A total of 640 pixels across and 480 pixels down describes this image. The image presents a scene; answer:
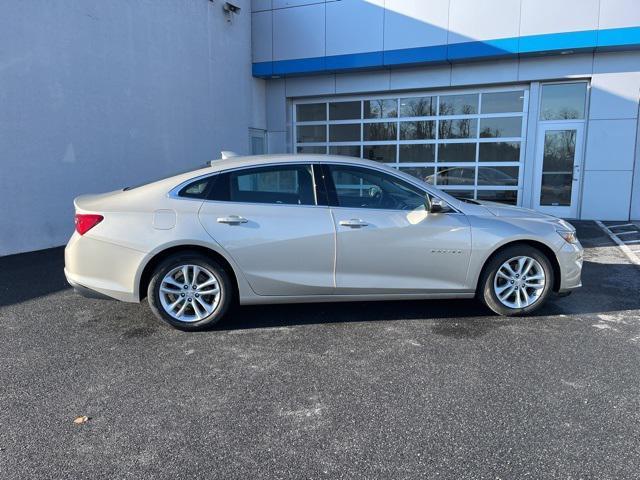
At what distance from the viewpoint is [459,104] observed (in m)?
12.1

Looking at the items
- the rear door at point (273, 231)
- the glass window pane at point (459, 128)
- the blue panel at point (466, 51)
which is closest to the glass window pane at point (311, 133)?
the blue panel at point (466, 51)

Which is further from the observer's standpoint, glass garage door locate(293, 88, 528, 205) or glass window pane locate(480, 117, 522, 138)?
glass garage door locate(293, 88, 528, 205)

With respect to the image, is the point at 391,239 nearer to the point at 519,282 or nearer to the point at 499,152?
the point at 519,282

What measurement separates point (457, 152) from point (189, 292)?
31.5ft

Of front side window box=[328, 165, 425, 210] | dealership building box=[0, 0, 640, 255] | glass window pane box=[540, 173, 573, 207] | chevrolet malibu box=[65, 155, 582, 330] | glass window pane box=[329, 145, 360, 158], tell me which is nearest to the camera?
chevrolet malibu box=[65, 155, 582, 330]

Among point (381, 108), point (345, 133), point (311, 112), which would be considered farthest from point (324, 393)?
point (311, 112)

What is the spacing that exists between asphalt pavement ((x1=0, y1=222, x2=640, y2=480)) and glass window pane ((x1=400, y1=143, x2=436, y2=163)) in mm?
8008

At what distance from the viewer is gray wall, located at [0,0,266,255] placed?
7.50m

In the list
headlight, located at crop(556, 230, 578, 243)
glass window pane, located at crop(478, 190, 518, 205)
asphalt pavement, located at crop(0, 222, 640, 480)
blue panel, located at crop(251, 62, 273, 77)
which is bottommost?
asphalt pavement, located at crop(0, 222, 640, 480)

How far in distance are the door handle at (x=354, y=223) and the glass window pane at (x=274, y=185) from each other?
35cm

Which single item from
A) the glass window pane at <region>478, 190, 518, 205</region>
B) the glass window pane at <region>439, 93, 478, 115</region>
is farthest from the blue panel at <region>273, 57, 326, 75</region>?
the glass window pane at <region>478, 190, 518, 205</region>

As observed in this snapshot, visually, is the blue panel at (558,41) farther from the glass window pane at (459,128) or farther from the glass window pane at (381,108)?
the glass window pane at (381,108)

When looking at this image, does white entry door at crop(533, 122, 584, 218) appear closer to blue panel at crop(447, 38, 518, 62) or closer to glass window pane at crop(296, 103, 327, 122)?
blue panel at crop(447, 38, 518, 62)

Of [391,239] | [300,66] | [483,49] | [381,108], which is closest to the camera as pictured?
[391,239]
